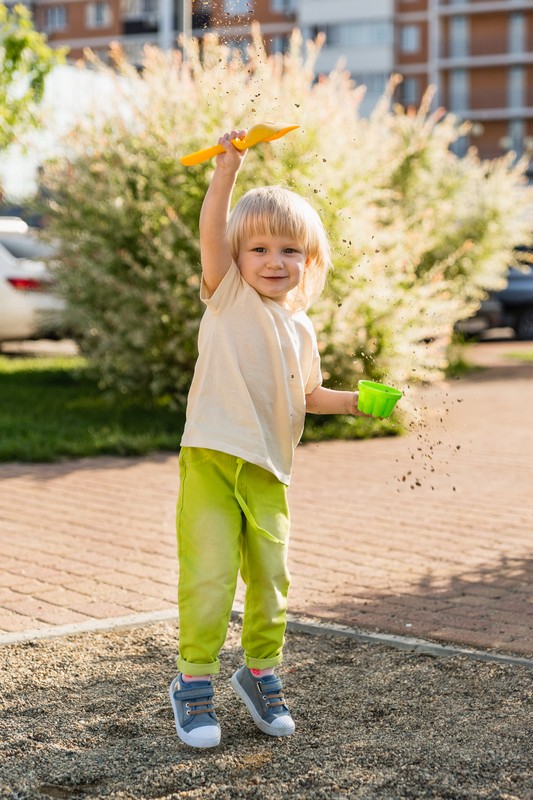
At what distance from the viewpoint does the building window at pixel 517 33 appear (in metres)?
60.0

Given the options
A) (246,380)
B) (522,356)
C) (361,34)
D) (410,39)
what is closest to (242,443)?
(246,380)

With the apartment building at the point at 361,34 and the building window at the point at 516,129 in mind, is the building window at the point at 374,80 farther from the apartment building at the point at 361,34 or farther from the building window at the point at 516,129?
the building window at the point at 516,129

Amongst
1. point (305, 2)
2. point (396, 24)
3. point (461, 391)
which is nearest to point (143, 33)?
point (305, 2)

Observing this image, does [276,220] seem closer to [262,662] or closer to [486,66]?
[262,662]

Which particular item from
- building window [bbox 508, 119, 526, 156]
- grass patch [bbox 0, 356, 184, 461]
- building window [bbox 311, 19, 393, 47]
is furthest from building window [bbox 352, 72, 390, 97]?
grass patch [bbox 0, 356, 184, 461]

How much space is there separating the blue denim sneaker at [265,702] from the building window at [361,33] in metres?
61.1

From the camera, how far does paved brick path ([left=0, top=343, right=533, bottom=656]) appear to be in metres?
4.43

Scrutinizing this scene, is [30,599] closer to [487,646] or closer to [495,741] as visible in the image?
[487,646]

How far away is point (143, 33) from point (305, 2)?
10.6 metres

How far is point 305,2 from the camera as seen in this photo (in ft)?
203

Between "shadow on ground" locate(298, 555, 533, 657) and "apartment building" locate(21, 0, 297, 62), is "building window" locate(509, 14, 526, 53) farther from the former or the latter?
"shadow on ground" locate(298, 555, 533, 657)

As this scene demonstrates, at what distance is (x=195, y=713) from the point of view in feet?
10.3

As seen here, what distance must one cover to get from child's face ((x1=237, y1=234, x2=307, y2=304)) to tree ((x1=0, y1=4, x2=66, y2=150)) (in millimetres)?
9170

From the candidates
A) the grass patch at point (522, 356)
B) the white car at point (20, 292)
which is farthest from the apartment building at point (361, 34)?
the white car at point (20, 292)
